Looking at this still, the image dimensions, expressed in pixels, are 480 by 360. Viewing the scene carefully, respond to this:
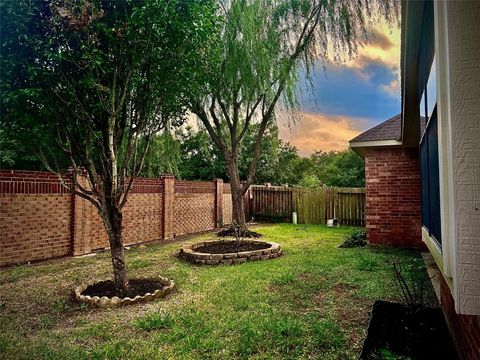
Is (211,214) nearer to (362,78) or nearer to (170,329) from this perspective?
(362,78)

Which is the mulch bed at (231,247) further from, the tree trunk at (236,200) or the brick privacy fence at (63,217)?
the brick privacy fence at (63,217)

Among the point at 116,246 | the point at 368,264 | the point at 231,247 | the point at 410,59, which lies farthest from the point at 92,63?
the point at 368,264

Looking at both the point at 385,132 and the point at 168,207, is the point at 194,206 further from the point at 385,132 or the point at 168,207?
the point at 385,132

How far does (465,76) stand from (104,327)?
3.68m

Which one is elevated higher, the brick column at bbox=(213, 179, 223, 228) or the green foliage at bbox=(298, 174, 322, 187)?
the green foliage at bbox=(298, 174, 322, 187)

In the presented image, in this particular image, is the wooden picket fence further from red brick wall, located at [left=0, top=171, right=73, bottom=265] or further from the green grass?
red brick wall, located at [left=0, top=171, right=73, bottom=265]

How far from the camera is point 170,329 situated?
3344 mm

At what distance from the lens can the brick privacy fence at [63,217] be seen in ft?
20.1

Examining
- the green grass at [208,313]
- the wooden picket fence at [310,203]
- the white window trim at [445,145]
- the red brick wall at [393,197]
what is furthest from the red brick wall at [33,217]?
the wooden picket fence at [310,203]

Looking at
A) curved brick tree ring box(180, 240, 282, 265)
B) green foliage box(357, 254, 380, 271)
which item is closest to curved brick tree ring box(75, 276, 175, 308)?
curved brick tree ring box(180, 240, 282, 265)

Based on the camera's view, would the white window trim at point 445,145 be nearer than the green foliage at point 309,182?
Yes

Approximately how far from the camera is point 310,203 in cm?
1392

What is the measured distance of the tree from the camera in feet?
12.7

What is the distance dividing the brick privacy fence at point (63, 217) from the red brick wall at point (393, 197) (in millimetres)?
5895
